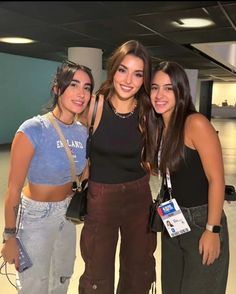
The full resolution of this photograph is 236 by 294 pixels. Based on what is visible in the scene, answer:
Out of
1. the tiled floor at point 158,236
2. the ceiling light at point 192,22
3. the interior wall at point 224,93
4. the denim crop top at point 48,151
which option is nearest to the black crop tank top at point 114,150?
the denim crop top at point 48,151

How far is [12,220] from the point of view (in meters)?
1.46

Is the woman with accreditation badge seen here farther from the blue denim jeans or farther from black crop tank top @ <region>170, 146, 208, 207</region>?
the blue denim jeans

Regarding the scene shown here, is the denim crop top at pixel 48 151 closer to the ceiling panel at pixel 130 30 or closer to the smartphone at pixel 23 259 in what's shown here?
the smartphone at pixel 23 259

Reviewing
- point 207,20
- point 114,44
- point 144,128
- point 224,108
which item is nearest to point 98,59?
point 114,44

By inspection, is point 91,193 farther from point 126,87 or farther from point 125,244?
point 126,87

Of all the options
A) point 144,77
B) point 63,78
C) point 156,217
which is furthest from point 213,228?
point 63,78

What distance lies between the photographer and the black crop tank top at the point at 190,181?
1.45 metres

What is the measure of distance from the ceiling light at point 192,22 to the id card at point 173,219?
3585 mm

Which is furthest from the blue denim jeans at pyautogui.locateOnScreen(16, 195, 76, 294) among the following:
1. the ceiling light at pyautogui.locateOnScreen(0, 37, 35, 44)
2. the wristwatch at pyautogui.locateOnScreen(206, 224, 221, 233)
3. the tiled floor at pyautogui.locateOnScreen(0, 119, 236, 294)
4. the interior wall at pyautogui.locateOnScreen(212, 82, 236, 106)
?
the interior wall at pyautogui.locateOnScreen(212, 82, 236, 106)

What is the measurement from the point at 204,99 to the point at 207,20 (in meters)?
16.3

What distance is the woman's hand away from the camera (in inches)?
57.2

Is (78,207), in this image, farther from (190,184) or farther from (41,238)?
(190,184)

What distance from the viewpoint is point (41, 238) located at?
4.90 ft

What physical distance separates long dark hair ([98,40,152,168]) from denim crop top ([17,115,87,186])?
31 centimetres
